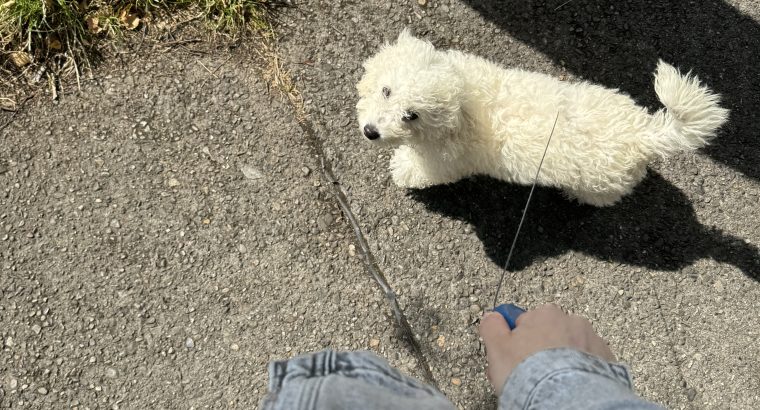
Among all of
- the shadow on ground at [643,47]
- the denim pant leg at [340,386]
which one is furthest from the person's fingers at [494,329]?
the shadow on ground at [643,47]

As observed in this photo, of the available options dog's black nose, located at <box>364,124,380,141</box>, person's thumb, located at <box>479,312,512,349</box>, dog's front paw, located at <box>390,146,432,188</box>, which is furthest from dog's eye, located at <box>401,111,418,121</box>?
person's thumb, located at <box>479,312,512,349</box>

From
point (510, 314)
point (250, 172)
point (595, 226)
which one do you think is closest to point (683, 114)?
point (595, 226)

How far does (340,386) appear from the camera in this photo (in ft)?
3.81

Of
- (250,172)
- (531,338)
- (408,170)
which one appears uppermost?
(531,338)

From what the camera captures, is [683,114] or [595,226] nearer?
[683,114]

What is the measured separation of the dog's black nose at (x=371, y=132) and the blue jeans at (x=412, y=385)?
107 cm

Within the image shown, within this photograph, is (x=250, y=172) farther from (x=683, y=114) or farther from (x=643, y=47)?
(x=643, y=47)

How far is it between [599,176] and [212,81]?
6.51 ft

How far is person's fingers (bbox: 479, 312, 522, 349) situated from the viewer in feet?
5.39

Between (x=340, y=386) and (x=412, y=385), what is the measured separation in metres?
0.22

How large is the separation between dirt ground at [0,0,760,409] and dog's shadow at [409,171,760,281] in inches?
0.4

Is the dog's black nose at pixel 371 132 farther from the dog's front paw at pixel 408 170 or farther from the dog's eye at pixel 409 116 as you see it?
the dog's front paw at pixel 408 170

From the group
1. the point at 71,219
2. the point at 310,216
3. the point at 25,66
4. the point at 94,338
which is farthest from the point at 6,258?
the point at 310,216

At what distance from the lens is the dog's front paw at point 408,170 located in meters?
2.52
